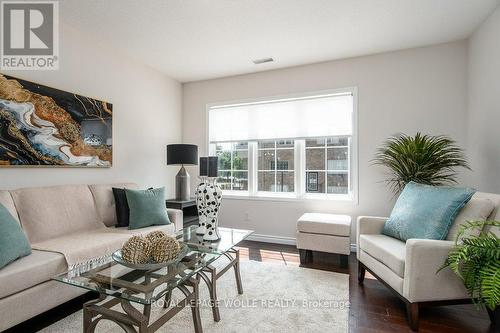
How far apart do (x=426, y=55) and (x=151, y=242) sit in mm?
3676

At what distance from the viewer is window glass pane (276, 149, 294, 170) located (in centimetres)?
381

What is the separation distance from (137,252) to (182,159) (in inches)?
82.9

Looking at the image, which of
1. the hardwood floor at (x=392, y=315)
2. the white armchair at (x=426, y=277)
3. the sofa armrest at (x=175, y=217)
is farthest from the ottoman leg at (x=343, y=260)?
the sofa armrest at (x=175, y=217)

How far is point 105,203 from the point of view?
110 inches

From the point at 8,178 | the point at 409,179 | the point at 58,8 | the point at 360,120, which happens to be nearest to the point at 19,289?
the point at 8,178

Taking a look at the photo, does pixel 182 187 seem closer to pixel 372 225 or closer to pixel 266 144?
pixel 266 144

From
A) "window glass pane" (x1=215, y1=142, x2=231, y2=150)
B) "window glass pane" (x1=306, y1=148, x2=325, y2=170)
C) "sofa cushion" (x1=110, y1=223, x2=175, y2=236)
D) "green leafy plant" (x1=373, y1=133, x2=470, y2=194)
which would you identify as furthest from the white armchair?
"window glass pane" (x1=215, y1=142, x2=231, y2=150)

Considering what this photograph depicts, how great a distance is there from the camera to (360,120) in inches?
133

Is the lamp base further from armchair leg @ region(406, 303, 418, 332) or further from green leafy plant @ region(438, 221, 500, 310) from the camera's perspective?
green leafy plant @ region(438, 221, 500, 310)

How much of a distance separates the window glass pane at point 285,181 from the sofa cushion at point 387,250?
1.46 meters

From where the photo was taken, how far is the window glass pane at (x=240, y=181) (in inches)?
162

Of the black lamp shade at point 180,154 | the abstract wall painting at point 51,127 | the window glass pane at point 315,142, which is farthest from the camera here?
the window glass pane at point 315,142

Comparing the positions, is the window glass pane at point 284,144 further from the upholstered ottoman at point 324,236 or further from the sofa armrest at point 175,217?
the sofa armrest at point 175,217

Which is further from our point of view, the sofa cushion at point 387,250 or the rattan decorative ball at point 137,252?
A: the sofa cushion at point 387,250
